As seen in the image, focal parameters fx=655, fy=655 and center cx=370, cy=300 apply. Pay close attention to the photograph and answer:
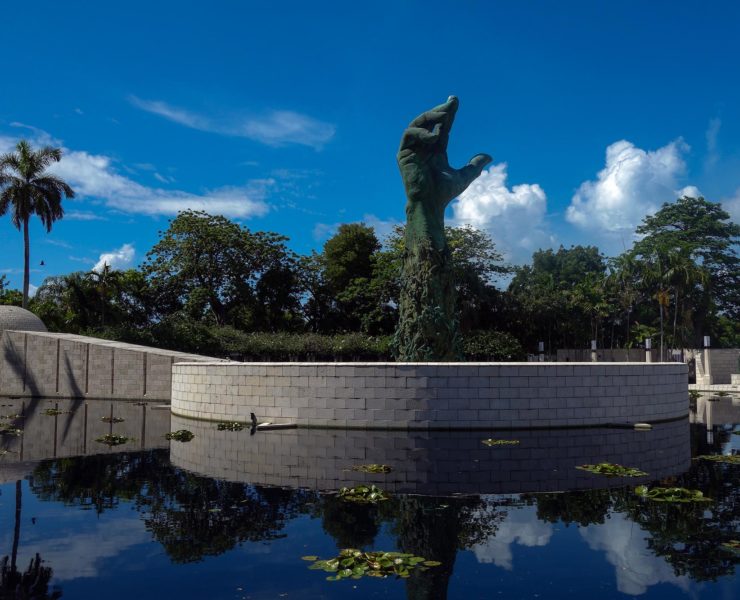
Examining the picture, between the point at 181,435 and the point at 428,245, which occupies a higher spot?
the point at 428,245

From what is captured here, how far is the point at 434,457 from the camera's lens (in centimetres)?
1134

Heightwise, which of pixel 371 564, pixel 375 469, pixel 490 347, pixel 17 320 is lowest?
pixel 371 564

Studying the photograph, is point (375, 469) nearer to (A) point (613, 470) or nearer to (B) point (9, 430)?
(A) point (613, 470)

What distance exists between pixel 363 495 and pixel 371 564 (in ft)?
8.35

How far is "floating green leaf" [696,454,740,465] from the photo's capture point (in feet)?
37.7

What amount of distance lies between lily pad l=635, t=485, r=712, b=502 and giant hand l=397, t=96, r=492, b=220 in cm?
1242

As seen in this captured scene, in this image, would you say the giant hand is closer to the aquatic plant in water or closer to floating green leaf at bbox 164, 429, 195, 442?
floating green leaf at bbox 164, 429, 195, 442

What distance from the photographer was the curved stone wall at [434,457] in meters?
9.53

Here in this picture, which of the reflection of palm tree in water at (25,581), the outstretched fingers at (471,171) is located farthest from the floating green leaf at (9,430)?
the outstretched fingers at (471,171)

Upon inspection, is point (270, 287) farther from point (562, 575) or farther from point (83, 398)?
point (562, 575)

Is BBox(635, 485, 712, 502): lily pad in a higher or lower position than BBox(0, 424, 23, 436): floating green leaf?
lower

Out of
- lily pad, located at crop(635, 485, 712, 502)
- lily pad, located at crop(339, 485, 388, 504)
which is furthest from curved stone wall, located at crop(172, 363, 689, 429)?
lily pad, located at crop(635, 485, 712, 502)

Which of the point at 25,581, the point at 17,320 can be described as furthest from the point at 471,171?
the point at 17,320

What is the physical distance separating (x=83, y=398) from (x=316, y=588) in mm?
21793
